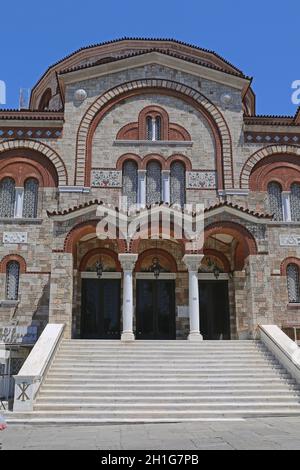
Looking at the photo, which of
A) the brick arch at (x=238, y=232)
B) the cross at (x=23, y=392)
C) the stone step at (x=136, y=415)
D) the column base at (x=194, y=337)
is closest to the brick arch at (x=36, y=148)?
the brick arch at (x=238, y=232)

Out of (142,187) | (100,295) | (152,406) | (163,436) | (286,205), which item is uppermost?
(142,187)

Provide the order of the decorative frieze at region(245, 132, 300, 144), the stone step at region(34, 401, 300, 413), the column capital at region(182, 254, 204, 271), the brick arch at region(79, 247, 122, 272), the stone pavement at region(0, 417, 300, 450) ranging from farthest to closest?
the decorative frieze at region(245, 132, 300, 144) < the brick arch at region(79, 247, 122, 272) < the column capital at region(182, 254, 204, 271) < the stone step at region(34, 401, 300, 413) < the stone pavement at region(0, 417, 300, 450)

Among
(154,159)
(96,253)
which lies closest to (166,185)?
A: (154,159)

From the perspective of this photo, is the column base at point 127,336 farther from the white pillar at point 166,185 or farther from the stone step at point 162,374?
the white pillar at point 166,185

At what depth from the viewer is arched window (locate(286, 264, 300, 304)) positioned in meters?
20.6

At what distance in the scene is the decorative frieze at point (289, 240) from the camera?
69.4ft

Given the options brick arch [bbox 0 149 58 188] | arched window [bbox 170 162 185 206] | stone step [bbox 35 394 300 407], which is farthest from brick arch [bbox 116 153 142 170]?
stone step [bbox 35 394 300 407]

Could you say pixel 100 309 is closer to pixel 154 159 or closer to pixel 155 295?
pixel 155 295

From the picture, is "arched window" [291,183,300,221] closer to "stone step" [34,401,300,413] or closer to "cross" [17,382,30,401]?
"stone step" [34,401,300,413]

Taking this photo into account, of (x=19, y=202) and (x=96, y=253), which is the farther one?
(x=96, y=253)

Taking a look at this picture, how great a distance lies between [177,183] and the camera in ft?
71.5

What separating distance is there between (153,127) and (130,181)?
8.77 feet

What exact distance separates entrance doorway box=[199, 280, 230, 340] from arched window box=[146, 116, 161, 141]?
6463 mm
